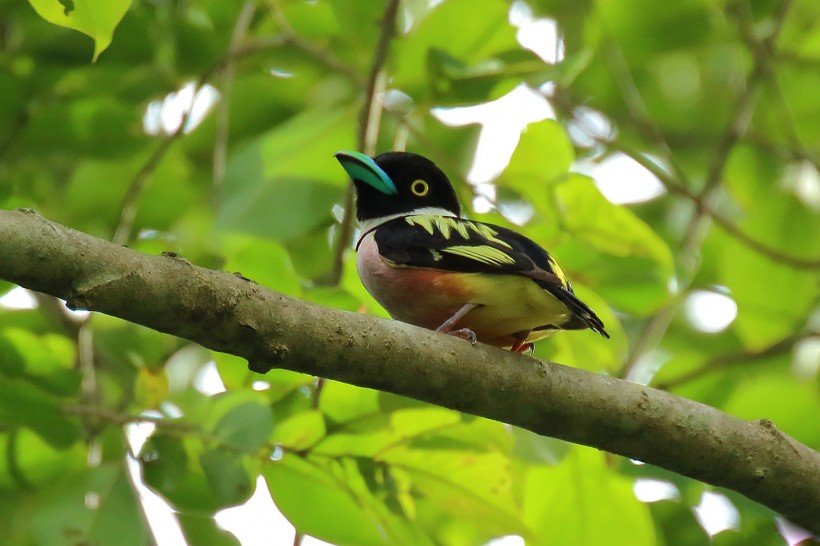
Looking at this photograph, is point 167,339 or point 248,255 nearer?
point 248,255

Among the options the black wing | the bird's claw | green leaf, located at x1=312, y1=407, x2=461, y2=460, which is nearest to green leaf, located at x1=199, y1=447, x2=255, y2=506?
green leaf, located at x1=312, y1=407, x2=461, y2=460

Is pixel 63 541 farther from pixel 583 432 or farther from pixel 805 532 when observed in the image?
pixel 805 532

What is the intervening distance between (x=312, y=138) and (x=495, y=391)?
2093 millimetres

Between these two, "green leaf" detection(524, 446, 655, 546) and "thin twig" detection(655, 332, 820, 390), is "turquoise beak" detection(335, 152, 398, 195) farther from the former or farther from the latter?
"thin twig" detection(655, 332, 820, 390)

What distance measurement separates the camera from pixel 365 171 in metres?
4.62

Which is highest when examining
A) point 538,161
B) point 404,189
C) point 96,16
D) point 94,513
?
point 538,161

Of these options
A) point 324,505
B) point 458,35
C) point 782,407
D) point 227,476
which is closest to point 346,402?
point 324,505

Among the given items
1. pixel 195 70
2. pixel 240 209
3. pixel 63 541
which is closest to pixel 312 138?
pixel 240 209

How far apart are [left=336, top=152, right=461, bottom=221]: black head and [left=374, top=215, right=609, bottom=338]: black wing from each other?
530mm

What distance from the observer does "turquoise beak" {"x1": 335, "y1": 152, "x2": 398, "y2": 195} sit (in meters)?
4.49

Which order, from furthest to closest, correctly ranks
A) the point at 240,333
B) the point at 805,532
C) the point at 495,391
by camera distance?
the point at 805,532 → the point at 495,391 → the point at 240,333

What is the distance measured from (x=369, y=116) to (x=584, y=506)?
204cm

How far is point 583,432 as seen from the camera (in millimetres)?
3564

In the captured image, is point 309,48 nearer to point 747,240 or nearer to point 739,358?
point 747,240
